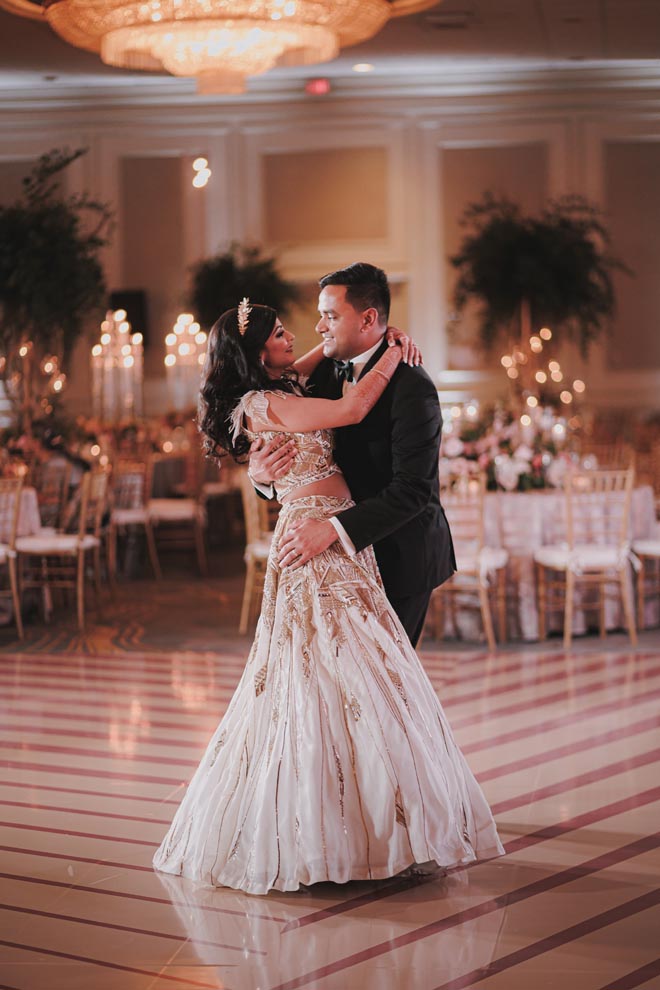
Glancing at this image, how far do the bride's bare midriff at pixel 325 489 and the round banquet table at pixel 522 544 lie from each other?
12.7 feet

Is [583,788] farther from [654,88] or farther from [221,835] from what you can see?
[654,88]

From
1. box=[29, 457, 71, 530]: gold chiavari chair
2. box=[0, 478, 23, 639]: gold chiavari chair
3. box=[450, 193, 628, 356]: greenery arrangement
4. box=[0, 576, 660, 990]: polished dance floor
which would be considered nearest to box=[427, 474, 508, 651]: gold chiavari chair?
box=[0, 576, 660, 990]: polished dance floor

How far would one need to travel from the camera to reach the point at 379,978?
106 inches

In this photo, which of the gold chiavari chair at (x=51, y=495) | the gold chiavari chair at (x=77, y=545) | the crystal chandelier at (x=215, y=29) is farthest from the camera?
the gold chiavari chair at (x=51, y=495)

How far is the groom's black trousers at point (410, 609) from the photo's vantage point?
3434mm

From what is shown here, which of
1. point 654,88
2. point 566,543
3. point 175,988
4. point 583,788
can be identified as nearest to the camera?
point 175,988

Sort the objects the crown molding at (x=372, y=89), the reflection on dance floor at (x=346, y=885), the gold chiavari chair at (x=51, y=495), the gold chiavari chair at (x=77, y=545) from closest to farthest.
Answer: the reflection on dance floor at (x=346, y=885), the gold chiavari chair at (x=77, y=545), the gold chiavari chair at (x=51, y=495), the crown molding at (x=372, y=89)

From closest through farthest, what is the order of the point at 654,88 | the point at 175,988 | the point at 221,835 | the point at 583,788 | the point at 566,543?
1. the point at 175,988
2. the point at 221,835
3. the point at 583,788
4. the point at 566,543
5. the point at 654,88

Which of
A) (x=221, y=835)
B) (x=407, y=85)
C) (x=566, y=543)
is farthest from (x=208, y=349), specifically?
(x=407, y=85)

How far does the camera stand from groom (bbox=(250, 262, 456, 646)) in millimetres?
3182

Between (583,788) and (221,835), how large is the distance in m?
1.49

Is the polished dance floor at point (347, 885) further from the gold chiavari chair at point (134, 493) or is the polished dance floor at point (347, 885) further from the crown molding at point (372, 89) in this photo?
the crown molding at point (372, 89)

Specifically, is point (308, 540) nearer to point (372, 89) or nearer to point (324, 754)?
point (324, 754)

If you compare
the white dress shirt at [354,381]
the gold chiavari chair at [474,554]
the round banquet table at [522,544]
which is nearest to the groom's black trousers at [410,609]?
the white dress shirt at [354,381]
